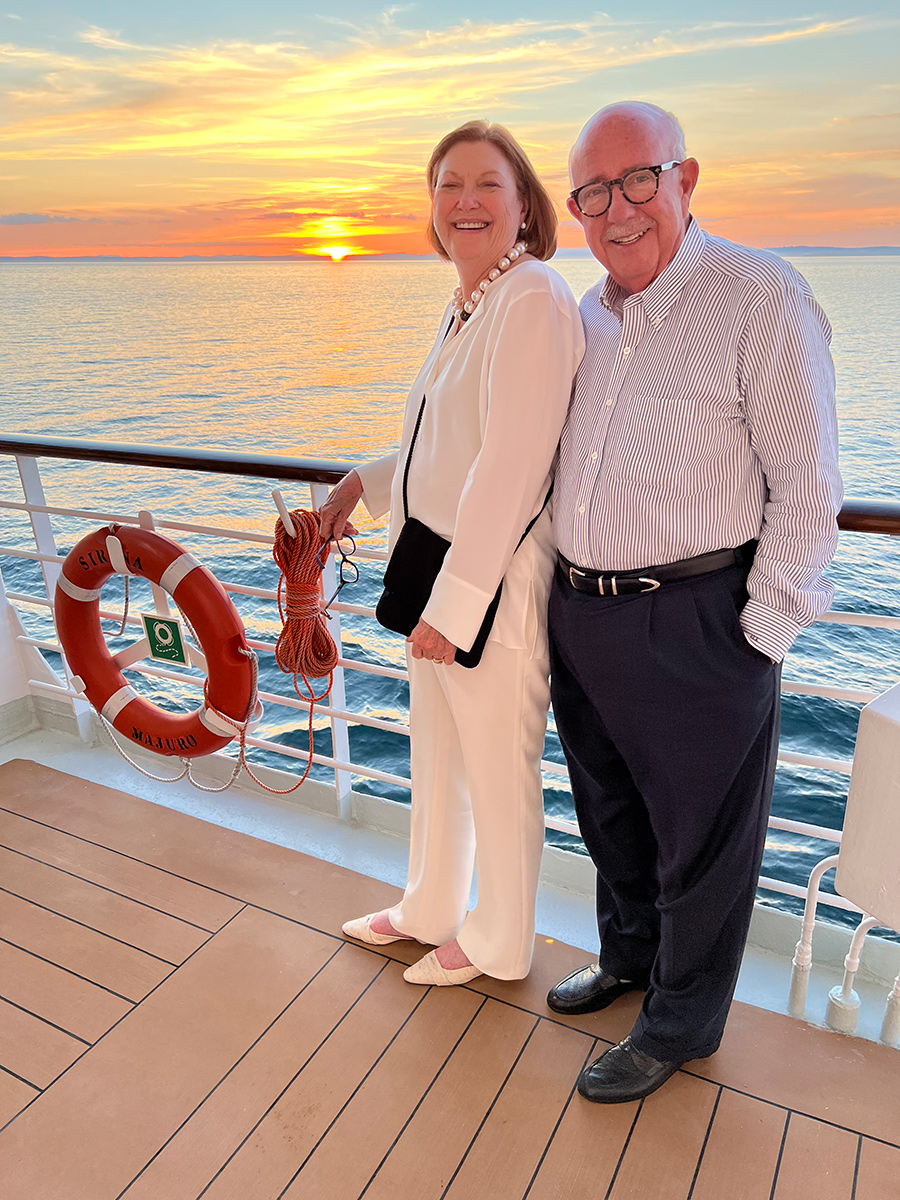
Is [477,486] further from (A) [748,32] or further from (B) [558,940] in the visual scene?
(A) [748,32]

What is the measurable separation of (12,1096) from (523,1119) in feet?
2.52

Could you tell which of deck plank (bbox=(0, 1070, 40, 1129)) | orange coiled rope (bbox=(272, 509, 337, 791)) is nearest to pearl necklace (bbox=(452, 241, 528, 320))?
orange coiled rope (bbox=(272, 509, 337, 791))

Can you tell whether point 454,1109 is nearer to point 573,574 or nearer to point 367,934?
point 367,934

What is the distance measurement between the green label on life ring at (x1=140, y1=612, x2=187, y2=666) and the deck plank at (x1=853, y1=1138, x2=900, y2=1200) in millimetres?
1456

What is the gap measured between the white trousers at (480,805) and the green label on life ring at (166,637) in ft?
2.16

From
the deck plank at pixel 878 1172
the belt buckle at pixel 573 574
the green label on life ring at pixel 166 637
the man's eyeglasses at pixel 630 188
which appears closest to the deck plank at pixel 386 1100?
the deck plank at pixel 878 1172

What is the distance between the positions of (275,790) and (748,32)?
1618 cm

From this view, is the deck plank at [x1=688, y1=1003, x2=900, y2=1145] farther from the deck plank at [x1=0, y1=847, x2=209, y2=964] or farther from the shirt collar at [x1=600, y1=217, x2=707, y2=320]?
Answer: the shirt collar at [x1=600, y1=217, x2=707, y2=320]

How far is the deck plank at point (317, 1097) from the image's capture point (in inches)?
46.1

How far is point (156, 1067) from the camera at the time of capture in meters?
1.35

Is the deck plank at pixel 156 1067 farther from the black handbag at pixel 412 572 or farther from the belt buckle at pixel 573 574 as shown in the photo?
the belt buckle at pixel 573 574

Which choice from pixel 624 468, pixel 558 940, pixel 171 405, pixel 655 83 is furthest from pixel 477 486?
pixel 171 405

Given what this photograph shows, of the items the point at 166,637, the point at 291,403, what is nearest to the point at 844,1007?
the point at 166,637

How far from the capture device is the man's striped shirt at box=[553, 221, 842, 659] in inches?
37.6
